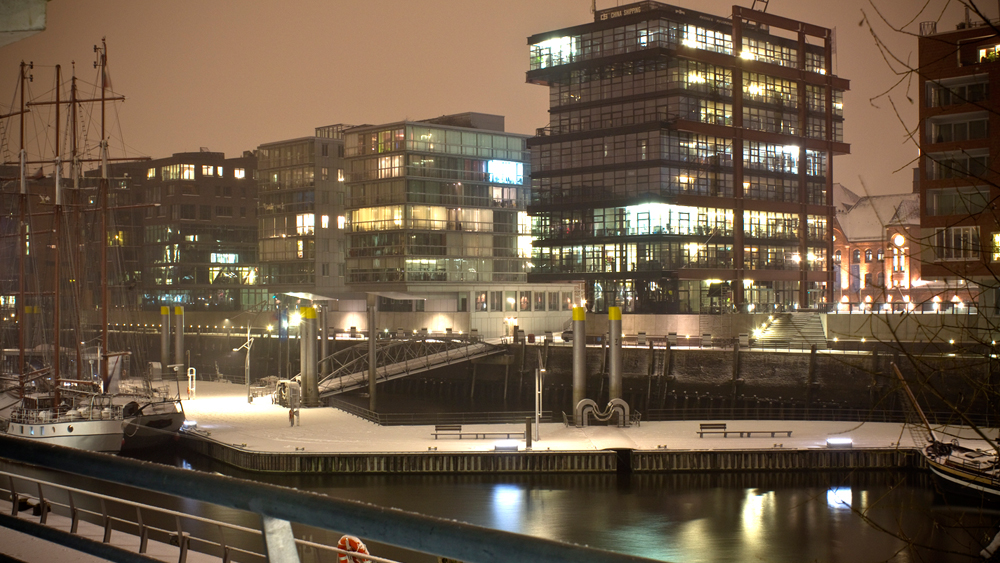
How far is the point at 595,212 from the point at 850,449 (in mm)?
52102

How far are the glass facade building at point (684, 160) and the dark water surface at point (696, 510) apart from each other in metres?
43.7

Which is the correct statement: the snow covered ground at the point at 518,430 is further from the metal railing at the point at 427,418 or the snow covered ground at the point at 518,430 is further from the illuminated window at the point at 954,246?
the illuminated window at the point at 954,246

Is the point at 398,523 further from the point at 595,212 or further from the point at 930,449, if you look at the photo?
the point at 595,212

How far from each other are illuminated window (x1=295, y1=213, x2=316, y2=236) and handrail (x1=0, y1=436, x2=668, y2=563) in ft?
340

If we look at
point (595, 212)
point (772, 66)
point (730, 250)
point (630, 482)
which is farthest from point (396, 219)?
point (630, 482)

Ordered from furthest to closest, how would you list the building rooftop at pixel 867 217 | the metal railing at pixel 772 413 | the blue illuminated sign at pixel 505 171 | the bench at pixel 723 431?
the building rooftop at pixel 867 217 < the blue illuminated sign at pixel 505 171 < the metal railing at pixel 772 413 < the bench at pixel 723 431

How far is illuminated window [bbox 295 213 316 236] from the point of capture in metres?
105

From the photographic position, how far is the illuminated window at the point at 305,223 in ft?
345

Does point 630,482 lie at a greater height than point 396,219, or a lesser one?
lesser

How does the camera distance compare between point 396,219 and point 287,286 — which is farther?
point 287,286

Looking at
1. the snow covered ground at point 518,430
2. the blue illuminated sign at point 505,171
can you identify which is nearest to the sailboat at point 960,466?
the snow covered ground at point 518,430

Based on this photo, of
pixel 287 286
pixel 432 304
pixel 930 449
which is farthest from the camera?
pixel 287 286

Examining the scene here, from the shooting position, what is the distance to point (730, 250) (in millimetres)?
84375

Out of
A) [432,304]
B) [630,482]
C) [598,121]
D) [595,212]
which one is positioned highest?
[598,121]
